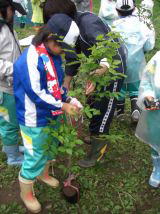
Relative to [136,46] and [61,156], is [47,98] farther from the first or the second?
[136,46]

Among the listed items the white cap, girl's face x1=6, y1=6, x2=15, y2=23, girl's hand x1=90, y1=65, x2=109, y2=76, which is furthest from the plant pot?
the white cap

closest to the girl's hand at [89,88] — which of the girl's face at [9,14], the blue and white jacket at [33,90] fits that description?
the blue and white jacket at [33,90]

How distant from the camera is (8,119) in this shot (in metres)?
2.89

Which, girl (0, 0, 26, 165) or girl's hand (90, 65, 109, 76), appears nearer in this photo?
girl's hand (90, 65, 109, 76)

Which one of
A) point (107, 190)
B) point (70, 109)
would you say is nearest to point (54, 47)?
point (70, 109)

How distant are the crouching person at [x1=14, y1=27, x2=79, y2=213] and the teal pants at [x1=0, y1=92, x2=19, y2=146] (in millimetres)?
431

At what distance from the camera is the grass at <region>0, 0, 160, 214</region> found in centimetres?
277

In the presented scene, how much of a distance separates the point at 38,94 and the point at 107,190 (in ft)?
4.25

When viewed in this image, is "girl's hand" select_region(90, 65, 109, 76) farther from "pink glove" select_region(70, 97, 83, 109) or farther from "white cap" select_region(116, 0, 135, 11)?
"white cap" select_region(116, 0, 135, 11)

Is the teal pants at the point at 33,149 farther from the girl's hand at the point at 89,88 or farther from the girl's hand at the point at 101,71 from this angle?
the girl's hand at the point at 101,71

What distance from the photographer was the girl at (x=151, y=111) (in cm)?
252

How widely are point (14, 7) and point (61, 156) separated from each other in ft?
5.30

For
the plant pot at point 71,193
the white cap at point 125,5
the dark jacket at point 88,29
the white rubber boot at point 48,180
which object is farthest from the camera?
the white cap at point 125,5

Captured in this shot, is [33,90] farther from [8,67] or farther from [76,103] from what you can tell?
[8,67]
